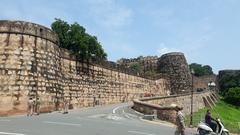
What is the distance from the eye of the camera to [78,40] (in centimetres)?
3778

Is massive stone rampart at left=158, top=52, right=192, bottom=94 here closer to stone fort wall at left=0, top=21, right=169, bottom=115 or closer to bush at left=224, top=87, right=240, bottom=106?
bush at left=224, top=87, right=240, bottom=106

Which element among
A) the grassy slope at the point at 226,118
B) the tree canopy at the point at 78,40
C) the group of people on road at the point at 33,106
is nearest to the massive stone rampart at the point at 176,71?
the grassy slope at the point at 226,118

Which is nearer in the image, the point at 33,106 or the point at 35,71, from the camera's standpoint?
the point at 33,106

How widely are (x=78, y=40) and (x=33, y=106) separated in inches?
441

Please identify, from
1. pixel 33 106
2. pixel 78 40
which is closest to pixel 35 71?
pixel 33 106

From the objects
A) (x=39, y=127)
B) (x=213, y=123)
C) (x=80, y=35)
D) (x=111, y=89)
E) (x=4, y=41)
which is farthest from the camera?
(x=111, y=89)

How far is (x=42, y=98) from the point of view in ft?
96.8

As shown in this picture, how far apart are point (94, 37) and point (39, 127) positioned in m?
21.3

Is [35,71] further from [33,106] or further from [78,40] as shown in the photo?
[78,40]

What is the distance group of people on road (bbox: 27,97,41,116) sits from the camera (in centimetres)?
2722

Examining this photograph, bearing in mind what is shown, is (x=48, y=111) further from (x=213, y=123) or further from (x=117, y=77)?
(x=117, y=77)

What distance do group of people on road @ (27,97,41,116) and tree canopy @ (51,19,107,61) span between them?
9.62m

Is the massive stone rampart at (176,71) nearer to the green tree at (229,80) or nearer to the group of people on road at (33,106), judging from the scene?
the green tree at (229,80)

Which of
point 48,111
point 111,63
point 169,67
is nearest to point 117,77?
point 111,63
